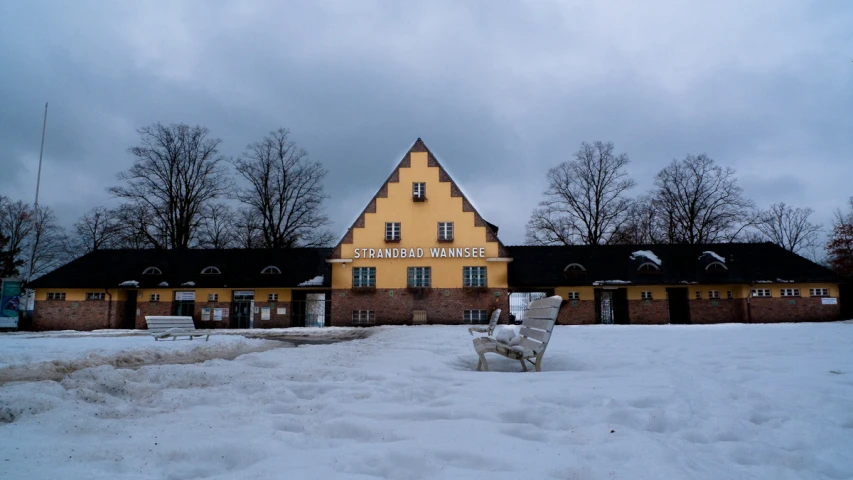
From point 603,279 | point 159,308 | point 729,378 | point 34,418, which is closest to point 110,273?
point 159,308

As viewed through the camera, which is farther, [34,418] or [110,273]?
[110,273]

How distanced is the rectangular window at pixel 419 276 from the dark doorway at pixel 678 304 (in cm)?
1531

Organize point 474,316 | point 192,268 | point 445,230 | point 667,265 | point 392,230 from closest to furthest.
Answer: point 474,316, point 445,230, point 392,230, point 667,265, point 192,268

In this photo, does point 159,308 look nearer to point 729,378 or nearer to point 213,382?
point 213,382

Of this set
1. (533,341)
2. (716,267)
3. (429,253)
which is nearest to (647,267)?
(716,267)

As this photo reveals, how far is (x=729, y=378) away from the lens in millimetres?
5742

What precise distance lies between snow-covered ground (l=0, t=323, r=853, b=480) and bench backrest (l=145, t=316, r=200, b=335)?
10.9m

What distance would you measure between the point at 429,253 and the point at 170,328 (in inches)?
670

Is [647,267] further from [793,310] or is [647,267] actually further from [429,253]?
[429,253]

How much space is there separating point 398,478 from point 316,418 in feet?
4.85

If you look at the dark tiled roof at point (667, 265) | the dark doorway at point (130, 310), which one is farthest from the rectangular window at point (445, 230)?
the dark doorway at point (130, 310)

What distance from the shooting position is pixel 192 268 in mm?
34469

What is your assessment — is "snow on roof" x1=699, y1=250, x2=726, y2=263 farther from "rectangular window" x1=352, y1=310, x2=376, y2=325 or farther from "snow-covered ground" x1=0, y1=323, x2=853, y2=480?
"snow-covered ground" x1=0, y1=323, x2=853, y2=480

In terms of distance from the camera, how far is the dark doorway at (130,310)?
34094 millimetres
